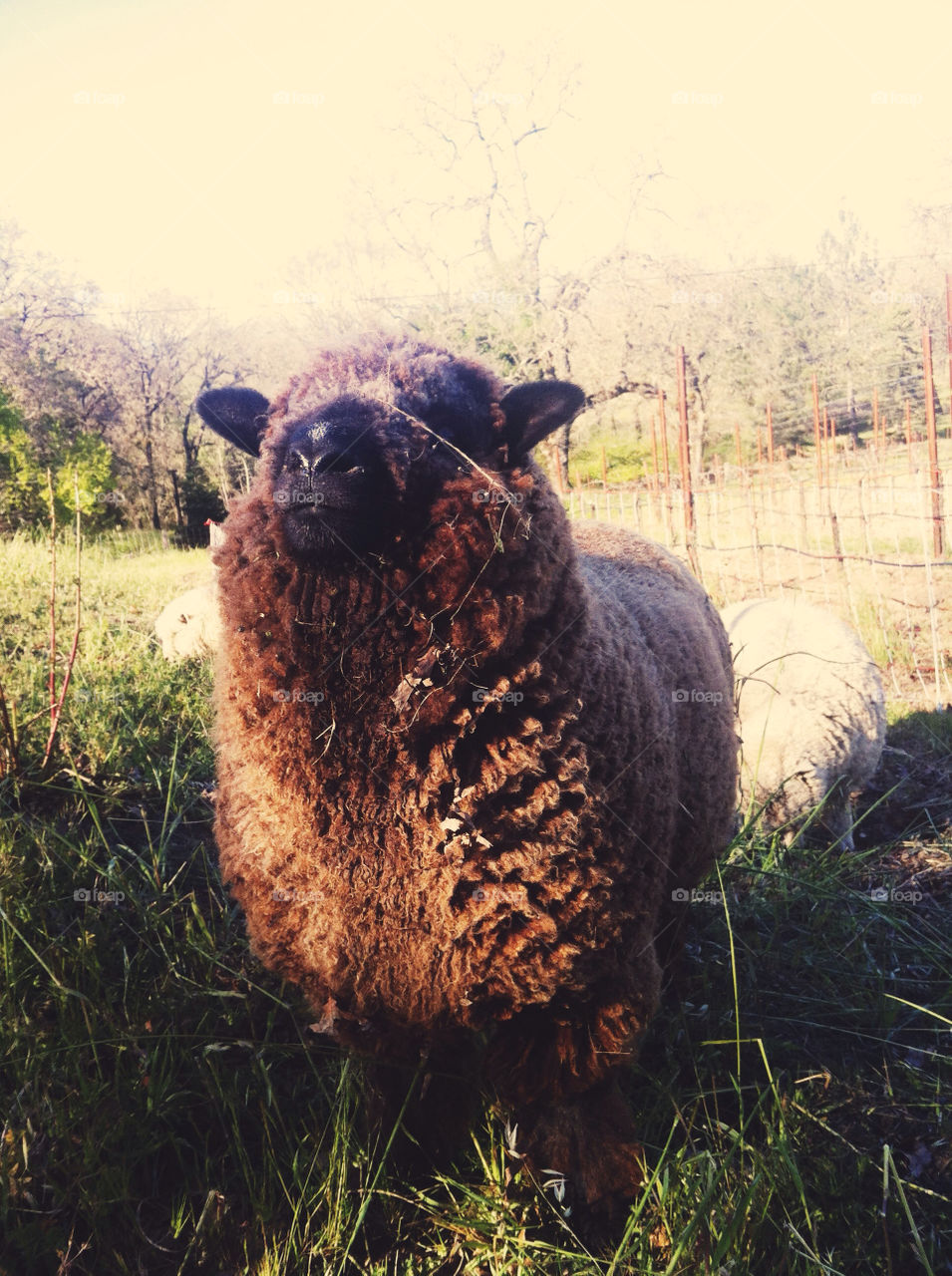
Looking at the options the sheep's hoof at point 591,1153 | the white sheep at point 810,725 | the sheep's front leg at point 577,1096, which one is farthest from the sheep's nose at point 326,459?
the white sheep at point 810,725

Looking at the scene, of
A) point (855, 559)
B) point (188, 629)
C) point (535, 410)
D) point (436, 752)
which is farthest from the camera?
point (855, 559)

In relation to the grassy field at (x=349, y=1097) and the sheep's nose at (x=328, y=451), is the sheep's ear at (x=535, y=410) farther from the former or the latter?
the grassy field at (x=349, y=1097)

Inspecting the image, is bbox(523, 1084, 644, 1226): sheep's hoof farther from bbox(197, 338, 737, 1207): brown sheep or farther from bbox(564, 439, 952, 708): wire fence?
bbox(564, 439, 952, 708): wire fence

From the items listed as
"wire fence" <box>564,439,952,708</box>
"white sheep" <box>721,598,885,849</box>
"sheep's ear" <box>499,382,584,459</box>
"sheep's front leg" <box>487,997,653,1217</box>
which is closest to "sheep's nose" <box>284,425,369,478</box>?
"sheep's ear" <box>499,382,584,459</box>

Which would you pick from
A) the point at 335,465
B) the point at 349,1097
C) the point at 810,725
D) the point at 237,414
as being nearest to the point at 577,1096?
the point at 349,1097

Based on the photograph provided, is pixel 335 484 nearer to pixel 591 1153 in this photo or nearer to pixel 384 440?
pixel 384 440

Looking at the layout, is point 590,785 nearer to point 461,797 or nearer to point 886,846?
point 461,797

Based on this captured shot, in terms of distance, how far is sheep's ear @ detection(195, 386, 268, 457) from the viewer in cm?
209

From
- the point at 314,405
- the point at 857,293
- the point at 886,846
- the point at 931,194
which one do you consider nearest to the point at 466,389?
the point at 314,405

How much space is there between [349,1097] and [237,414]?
1919 mm

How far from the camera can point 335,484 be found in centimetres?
166

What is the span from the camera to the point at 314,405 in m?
1.83

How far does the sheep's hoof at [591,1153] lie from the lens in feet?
6.66

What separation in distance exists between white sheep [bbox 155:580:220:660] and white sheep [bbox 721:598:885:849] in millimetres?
3433
